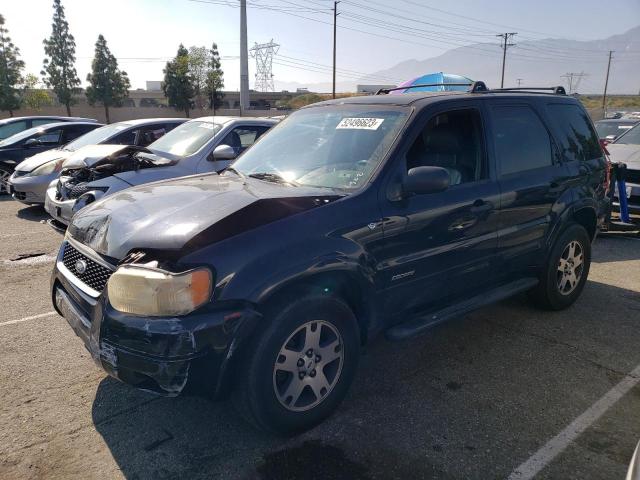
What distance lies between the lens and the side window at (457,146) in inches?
139

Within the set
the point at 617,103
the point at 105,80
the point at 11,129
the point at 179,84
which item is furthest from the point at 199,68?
the point at 617,103

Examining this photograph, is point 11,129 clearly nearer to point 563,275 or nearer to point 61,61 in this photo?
point 563,275

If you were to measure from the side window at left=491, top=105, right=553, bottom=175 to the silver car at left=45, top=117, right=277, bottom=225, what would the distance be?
10.1ft

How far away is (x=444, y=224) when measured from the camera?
3.35m

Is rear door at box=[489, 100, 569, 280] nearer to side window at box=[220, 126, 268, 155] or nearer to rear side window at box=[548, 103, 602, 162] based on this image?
rear side window at box=[548, 103, 602, 162]

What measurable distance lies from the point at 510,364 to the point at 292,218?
2.18 m

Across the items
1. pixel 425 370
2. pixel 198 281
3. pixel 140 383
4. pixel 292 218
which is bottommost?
pixel 425 370

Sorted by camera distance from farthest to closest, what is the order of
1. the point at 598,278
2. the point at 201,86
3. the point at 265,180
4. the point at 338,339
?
the point at 201,86 < the point at 598,278 < the point at 265,180 < the point at 338,339

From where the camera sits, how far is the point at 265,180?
344 centimetres

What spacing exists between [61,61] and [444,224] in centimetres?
6798

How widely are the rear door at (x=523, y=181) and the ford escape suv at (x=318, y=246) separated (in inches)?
0.6

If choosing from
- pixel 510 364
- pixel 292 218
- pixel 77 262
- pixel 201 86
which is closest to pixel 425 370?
pixel 510 364

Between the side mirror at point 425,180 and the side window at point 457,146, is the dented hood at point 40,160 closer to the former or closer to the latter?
the side window at point 457,146

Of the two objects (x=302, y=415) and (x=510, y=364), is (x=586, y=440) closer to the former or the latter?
(x=510, y=364)
